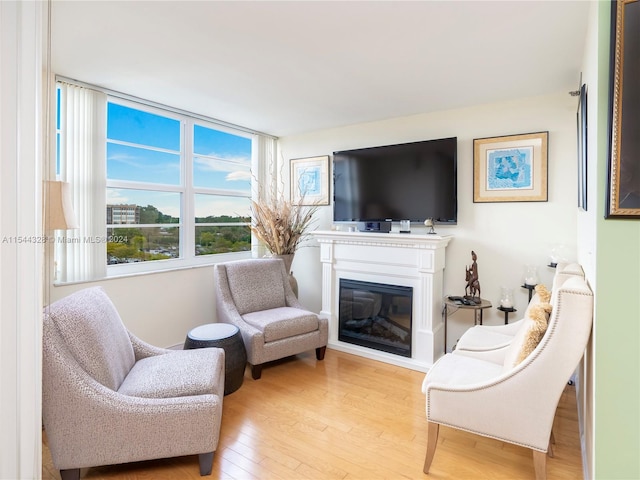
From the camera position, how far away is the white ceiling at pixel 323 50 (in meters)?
1.89

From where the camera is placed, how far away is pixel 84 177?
2920mm

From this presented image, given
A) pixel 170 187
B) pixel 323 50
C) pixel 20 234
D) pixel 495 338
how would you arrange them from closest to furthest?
1. pixel 20 234
2. pixel 323 50
3. pixel 495 338
4. pixel 170 187

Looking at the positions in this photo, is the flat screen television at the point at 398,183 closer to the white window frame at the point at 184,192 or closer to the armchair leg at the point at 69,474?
the white window frame at the point at 184,192

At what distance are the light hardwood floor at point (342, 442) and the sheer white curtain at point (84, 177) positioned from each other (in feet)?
4.55

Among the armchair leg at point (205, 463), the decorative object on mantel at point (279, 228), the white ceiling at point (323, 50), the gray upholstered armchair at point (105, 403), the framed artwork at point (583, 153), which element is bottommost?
the armchair leg at point (205, 463)

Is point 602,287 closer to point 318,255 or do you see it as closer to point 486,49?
point 486,49

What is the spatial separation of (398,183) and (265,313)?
72.0 inches

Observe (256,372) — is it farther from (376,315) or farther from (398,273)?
(398,273)

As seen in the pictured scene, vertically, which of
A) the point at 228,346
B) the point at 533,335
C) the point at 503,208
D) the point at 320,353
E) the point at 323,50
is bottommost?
the point at 320,353

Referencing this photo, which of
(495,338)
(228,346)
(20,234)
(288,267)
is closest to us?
(20,234)

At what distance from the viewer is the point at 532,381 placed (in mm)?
→ 1715

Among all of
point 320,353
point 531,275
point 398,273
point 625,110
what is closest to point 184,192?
point 320,353

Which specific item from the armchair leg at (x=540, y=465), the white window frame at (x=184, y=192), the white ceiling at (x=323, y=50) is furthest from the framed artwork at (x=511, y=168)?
the white window frame at (x=184, y=192)

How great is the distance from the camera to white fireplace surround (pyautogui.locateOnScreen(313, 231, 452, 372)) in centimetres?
333
